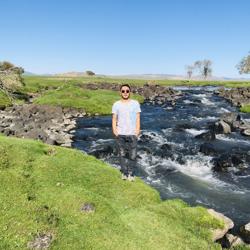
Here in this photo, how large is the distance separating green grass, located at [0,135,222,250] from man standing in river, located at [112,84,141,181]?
1.83m

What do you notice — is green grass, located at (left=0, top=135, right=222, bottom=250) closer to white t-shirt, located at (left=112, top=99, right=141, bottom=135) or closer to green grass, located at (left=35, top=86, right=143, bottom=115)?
white t-shirt, located at (left=112, top=99, right=141, bottom=135)

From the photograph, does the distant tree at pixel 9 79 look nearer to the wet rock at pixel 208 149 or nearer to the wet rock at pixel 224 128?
the wet rock at pixel 208 149

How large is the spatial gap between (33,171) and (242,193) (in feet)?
49.2

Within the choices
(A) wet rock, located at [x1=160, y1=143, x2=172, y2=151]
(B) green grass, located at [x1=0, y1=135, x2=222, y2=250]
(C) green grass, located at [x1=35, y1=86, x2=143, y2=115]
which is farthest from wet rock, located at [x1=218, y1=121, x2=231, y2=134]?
(B) green grass, located at [x1=0, y1=135, x2=222, y2=250]

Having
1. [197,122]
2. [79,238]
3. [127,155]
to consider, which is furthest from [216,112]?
[79,238]

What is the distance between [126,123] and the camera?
17391mm

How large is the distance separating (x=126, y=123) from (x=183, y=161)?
17.2m

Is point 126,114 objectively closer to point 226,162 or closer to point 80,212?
point 80,212

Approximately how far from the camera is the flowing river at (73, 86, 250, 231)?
2428 cm

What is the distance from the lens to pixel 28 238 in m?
13.4

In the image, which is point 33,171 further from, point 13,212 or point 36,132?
point 36,132

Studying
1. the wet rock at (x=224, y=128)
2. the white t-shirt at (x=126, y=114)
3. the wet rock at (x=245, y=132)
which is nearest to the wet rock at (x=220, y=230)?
the white t-shirt at (x=126, y=114)

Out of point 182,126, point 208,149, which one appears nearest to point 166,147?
point 208,149

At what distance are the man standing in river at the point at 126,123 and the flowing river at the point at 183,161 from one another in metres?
7.09
